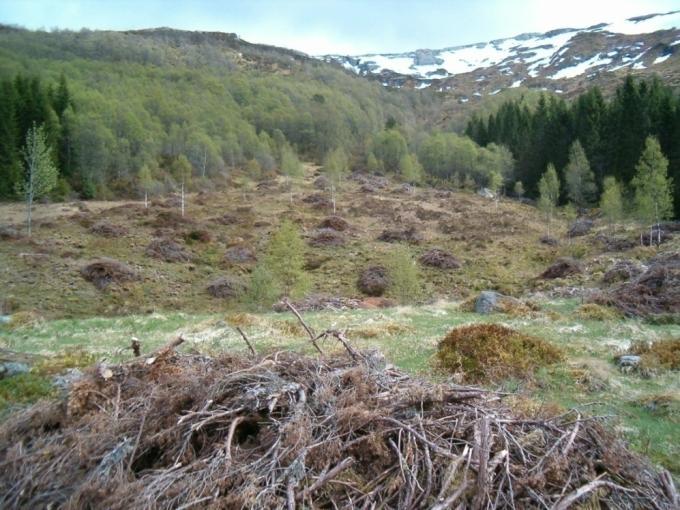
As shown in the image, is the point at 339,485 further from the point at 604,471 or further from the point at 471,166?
the point at 471,166

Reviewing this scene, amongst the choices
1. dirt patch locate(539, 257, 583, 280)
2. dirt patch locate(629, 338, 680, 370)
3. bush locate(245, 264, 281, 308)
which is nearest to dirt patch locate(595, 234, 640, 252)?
dirt patch locate(539, 257, 583, 280)

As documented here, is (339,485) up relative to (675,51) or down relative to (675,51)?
down

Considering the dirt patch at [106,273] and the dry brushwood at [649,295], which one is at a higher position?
the dry brushwood at [649,295]

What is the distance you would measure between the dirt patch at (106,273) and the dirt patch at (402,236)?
74.3 feet

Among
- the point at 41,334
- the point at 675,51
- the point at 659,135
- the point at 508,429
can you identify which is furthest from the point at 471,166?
the point at 675,51

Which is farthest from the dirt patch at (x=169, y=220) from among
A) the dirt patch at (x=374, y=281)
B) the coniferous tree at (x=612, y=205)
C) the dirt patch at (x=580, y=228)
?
the coniferous tree at (x=612, y=205)

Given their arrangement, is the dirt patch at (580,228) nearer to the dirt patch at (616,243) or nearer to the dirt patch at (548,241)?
the dirt patch at (548,241)

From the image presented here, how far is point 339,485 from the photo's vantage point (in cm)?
367

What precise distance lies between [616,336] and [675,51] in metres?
189

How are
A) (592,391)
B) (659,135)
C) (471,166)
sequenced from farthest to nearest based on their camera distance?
(471,166) → (659,135) → (592,391)

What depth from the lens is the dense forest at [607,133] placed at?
5322 centimetres

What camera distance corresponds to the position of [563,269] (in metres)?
30.2

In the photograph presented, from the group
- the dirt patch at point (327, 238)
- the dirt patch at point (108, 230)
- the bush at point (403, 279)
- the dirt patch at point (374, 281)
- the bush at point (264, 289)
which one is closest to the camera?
the bush at point (264, 289)

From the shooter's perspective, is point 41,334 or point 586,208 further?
point 586,208
